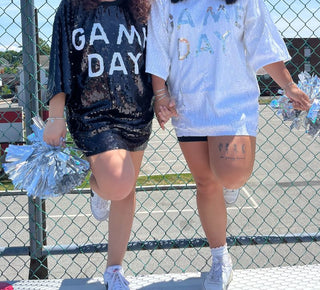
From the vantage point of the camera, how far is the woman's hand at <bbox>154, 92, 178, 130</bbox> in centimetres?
224

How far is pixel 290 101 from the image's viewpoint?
2.47 metres

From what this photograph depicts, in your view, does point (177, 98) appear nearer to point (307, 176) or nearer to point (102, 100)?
point (102, 100)

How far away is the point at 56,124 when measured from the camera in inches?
84.6

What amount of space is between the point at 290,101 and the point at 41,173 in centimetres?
135

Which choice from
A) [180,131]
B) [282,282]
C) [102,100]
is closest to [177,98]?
[180,131]

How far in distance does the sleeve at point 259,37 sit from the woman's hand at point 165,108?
458 mm

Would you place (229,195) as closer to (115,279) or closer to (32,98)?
(115,279)

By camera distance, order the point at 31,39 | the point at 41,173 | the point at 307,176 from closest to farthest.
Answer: the point at 41,173, the point at 31,39, the point at 307,176

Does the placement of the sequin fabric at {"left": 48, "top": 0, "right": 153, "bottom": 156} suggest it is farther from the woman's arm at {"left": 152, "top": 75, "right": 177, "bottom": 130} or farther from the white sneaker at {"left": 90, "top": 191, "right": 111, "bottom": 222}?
the white sneaker at {"left": 90, "top": 191, "right": 111, "bottom": 222}

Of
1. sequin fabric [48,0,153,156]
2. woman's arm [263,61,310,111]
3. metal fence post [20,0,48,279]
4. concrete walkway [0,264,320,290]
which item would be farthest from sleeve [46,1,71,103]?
concrete walkway [0,264,320,290]

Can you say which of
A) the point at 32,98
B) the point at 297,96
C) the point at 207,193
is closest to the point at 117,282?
the point at 207,193

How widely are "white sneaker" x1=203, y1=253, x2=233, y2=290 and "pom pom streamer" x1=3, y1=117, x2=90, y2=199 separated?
2.77 feet

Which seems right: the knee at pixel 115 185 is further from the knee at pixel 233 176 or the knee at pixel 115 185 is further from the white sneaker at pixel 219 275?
the white sneaker at pixel 219 275

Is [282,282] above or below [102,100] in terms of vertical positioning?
below
